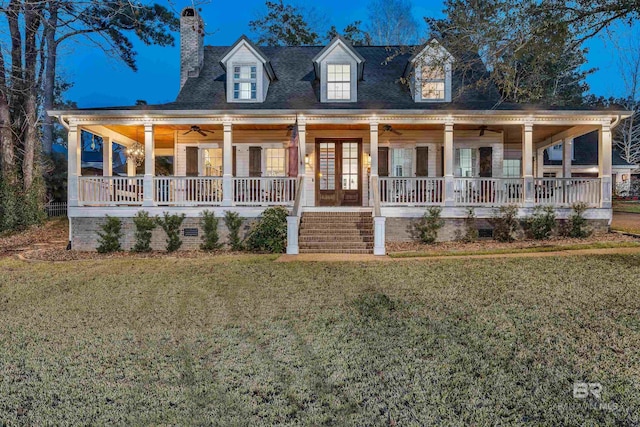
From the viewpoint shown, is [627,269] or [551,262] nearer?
[627,269]

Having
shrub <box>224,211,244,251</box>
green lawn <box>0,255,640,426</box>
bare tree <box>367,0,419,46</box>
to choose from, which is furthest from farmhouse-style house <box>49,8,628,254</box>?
bare tree <box>367,0,419,46</box>

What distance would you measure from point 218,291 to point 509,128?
37.5 feet

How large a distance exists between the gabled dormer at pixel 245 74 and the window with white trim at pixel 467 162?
23.9 feet

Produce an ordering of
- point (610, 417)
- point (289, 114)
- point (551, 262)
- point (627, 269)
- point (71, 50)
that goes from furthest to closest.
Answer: point (71, 50) → point (289, 114) → point (551, 262) → point (627, 269) → point (610, 417)

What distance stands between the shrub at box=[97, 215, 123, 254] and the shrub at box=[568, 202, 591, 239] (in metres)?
12.8

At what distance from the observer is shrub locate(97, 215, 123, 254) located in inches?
436

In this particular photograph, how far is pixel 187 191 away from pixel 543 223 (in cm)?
1028

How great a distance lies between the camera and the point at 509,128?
1349 cm

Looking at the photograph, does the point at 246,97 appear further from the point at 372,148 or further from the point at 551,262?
the point at 551,262

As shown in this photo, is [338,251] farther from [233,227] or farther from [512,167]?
[512,167]

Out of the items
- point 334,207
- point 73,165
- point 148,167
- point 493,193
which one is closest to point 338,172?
point 334,207

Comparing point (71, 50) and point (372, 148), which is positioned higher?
point (71, 50)

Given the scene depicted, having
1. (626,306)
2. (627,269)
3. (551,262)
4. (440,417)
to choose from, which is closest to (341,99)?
(551,262)

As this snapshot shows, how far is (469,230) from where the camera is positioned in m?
11.5
